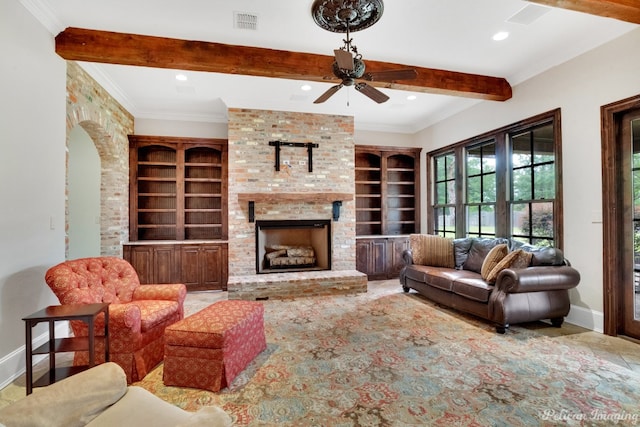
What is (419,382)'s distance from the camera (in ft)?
7.98

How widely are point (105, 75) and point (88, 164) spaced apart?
1.77m

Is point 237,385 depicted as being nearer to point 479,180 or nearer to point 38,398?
point 38,398

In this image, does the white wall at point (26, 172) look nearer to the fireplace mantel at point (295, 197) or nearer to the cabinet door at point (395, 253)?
the fireplace mantel at point (295, 197)

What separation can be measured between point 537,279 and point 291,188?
374 centimetres

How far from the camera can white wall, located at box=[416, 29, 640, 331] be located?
326 centimetres

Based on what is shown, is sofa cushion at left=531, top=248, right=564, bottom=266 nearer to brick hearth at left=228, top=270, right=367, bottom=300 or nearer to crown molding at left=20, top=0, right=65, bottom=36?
brick hearth at left=228, top=270, right=367, bottom=300

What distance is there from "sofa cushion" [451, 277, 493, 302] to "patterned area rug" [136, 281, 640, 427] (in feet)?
1.12

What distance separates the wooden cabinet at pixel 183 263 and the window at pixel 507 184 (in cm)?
433

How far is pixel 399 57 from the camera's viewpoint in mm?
3893

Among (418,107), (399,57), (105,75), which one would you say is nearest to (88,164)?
(105,75)

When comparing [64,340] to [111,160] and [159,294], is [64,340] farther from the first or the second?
[111,160]

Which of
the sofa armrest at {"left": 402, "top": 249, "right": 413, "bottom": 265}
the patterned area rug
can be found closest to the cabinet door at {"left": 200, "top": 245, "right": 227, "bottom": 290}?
the patterned area rug

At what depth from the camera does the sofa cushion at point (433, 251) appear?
15.9 ft

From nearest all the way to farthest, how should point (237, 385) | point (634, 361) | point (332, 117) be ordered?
point (237, 385) → point (634, 361) → point (332, 117)
